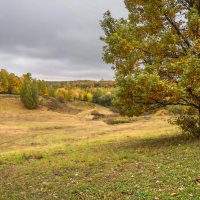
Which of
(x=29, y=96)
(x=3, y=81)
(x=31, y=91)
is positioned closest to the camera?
(x=29, y=96)

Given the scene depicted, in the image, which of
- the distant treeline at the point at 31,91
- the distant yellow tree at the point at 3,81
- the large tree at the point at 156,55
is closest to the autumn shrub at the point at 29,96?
the distant treeline at the point at 31,91

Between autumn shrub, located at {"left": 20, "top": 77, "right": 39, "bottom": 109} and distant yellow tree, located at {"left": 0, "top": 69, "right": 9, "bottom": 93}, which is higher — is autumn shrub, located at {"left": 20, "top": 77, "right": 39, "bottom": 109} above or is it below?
below

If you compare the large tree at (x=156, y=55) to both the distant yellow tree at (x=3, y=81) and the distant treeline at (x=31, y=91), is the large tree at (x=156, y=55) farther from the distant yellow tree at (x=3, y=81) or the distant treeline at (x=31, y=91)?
the distant yellow tree at (x=3, y=81)

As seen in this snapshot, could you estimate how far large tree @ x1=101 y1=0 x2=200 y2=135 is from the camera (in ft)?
56.5

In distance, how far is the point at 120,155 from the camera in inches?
718

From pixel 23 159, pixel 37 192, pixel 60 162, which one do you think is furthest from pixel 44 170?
pixel 23 159

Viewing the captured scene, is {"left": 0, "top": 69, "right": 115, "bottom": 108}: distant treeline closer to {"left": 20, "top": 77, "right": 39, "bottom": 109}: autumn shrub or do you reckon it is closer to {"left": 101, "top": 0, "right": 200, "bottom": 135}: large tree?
{"left": 20, "top": 77, "right": 39, "bottom": 109}: autumn shrub

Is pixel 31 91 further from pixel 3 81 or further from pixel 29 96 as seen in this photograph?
pixel 3 81

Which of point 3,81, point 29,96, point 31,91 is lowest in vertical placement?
point 29,96

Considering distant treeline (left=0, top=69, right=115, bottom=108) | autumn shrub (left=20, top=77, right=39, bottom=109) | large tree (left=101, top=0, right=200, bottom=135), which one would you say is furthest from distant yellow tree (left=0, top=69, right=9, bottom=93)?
large tree (left=101, top=0, right=200, bottom=135)

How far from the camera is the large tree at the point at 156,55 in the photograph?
17.2 meters

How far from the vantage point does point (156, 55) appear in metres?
19.8

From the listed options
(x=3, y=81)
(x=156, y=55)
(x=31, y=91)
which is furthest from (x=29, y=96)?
(x=156, y=55)

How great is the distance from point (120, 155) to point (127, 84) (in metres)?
4.07
